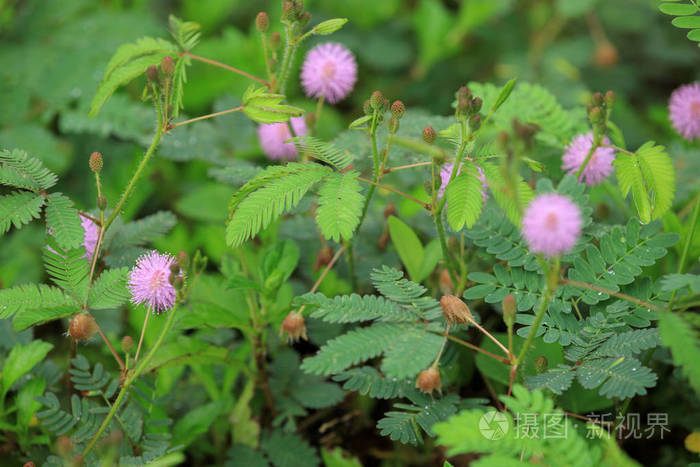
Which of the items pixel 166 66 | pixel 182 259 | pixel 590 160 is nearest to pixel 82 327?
pixel 182 259

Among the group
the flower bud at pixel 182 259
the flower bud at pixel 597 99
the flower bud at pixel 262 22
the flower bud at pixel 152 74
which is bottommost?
the flower bud at pixel 182 259

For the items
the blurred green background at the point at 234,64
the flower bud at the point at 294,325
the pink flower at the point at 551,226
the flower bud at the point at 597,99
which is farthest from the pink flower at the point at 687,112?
the flower bud at the point at 294,325

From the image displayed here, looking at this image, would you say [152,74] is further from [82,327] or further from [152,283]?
[82,327]

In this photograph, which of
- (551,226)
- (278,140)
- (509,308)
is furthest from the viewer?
(278,140)

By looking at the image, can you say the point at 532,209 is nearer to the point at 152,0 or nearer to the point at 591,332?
the point at 591,332

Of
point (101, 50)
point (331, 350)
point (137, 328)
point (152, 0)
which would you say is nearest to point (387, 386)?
point (331, 350)

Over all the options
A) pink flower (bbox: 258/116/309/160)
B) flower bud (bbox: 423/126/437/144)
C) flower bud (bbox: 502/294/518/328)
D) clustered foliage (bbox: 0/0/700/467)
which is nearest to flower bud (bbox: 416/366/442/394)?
clustered foliage (bbox: 0/0/700/467)

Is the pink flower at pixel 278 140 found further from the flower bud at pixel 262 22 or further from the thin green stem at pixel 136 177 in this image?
the thin green stem at pixel 136 177
